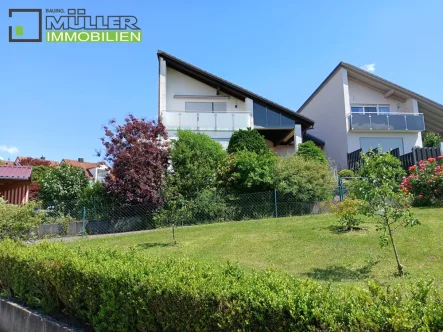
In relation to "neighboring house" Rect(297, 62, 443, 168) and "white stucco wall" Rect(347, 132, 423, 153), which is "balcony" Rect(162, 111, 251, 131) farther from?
"white stucco wall" Rect(347, 132, 423, 153)

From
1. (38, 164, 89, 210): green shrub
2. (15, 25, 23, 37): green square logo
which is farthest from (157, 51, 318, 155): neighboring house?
(15, 25, 23, 37): green square logo

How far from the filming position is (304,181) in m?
14.3

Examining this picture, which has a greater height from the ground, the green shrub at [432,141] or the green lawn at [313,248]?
the green shrub at [432,141]

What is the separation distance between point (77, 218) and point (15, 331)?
9403 mm

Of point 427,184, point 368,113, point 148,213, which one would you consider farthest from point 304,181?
point 368,113

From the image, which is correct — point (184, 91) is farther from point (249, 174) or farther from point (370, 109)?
point (370, 109)

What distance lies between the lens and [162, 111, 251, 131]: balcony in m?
21.3

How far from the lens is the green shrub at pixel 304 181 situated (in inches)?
561

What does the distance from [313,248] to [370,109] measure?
20377 millimetres

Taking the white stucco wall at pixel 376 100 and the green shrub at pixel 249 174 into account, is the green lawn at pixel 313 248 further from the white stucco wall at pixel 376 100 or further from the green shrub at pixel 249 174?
the white stucco wall at pixel 376 100

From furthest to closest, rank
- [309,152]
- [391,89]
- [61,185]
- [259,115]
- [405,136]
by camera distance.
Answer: [391,89]
[405,136]
[259,115]
[61,185]
[309,152]

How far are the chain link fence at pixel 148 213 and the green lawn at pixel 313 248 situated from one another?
6.72ft

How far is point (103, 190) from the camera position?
15312 millimetres

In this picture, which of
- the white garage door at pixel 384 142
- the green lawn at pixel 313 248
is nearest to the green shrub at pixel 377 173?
the green lawn at pixel 313 248
